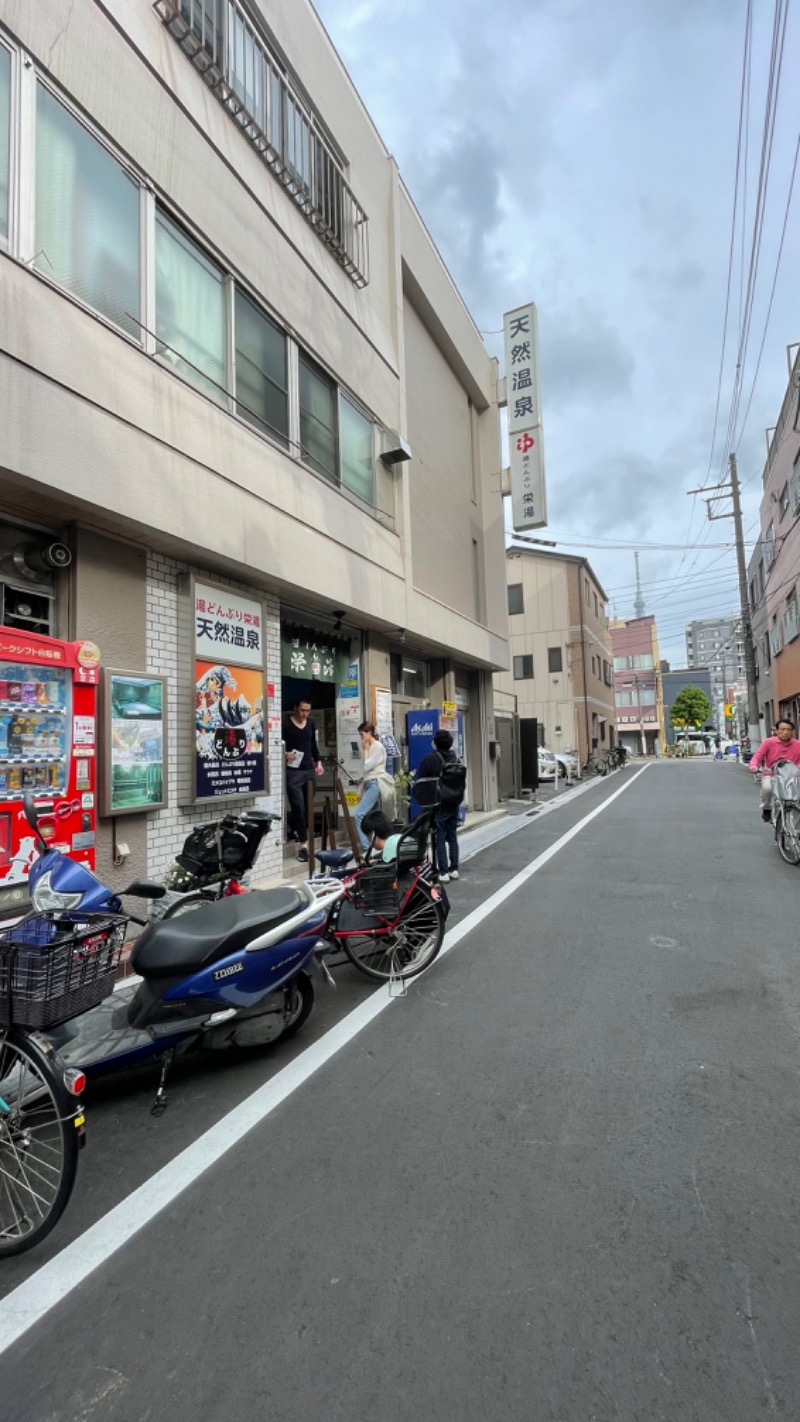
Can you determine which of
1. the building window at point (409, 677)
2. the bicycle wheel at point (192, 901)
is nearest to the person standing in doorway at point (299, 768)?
the bicycle wheel at point (192, 901)

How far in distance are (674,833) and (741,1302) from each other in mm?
10143

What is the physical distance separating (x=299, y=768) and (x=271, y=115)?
788cm

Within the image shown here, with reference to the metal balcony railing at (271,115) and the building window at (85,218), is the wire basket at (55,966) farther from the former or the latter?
the metal balcony railing at (271,115)

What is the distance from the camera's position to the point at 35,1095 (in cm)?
250

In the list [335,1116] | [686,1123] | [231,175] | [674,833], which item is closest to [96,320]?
[231,175]

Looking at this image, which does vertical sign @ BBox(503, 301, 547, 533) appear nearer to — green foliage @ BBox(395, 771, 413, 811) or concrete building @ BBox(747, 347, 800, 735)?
green foliage @ BBox(395, 771, 413, 811)

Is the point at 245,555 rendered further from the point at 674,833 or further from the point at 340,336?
the point at 674,833

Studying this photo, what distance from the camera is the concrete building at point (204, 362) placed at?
5.40m

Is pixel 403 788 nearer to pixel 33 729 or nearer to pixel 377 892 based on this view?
pixel 377 892

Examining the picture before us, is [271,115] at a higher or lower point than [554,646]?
higher

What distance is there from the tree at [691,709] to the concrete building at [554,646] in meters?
36.0

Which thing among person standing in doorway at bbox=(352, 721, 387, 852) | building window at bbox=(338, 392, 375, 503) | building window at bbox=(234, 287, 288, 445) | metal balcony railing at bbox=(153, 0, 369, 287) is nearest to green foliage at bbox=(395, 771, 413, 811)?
person standing in doorway at bbox=(352, 721, 387, 852)

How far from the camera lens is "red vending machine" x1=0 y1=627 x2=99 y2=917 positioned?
4793 mm

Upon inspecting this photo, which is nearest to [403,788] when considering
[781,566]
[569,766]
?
[569,766]
